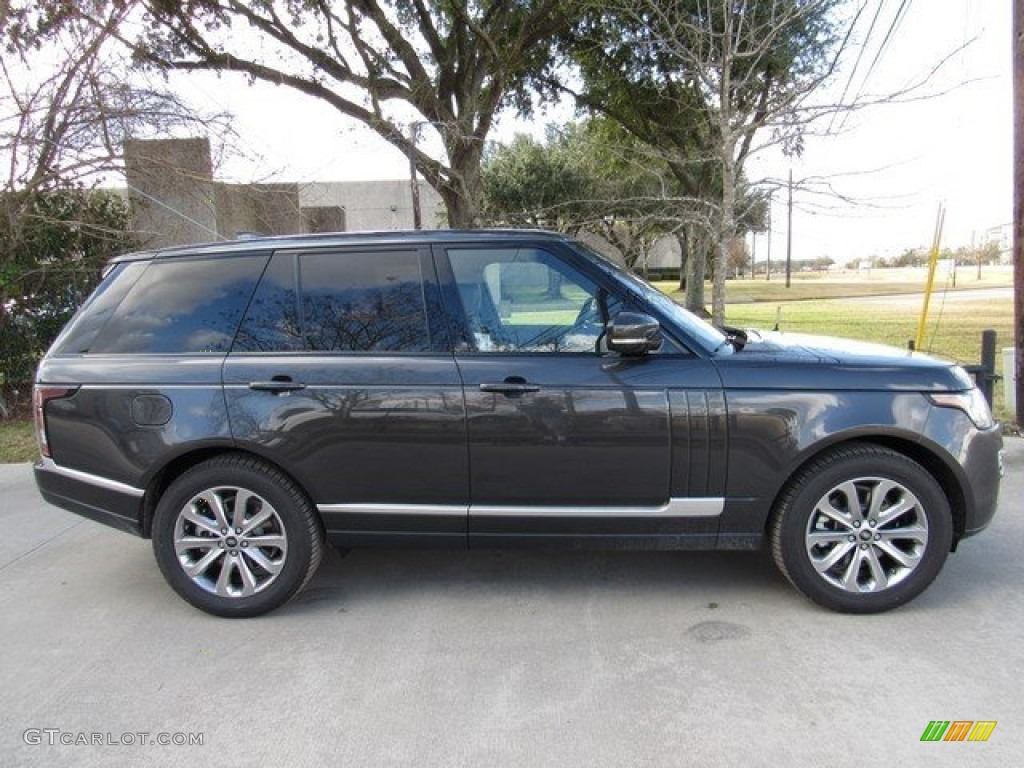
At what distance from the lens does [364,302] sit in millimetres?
3580

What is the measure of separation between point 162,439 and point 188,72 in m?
12.3

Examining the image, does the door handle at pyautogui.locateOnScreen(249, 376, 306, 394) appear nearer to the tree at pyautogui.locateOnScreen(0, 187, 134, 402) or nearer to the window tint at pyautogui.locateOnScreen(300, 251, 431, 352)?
the window tint at pyautogui.locateOnScreen(300, 251, 431, 352)

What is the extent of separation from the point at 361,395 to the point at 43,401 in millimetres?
1717

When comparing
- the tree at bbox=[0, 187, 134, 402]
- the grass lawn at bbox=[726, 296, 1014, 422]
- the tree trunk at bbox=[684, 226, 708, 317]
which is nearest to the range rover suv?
the grass lawn at bbox=[726, 296, 1014, 422]

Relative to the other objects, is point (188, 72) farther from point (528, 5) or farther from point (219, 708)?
point (219, 708)

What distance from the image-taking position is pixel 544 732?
264cm

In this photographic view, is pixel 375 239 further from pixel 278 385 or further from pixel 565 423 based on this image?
pixel 565 423

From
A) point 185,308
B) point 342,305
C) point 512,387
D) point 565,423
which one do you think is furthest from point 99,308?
point 565,423

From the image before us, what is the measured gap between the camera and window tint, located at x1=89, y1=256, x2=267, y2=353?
11.9ft

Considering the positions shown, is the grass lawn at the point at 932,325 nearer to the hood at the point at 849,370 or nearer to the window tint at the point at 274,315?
the hood at the point at 849,370

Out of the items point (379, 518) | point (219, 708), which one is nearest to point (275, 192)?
point (379, 518)

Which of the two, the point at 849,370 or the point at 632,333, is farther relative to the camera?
the point at 849,370

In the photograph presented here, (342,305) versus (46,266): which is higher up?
(46,266)

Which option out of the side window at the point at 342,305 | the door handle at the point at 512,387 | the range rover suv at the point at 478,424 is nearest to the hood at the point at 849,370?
the range rover suv at the point at 478,424
